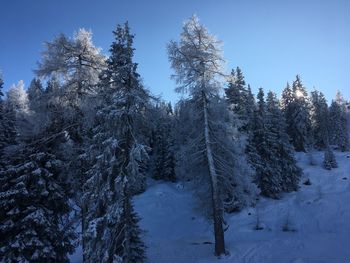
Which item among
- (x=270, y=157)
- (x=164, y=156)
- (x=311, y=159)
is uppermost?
(x=164, y=156)

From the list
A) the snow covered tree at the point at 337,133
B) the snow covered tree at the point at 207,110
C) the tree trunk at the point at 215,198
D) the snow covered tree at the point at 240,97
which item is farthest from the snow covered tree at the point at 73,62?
the snow covered tree at the point at 337,133

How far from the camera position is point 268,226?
2873 cm

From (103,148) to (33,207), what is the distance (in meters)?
4.53

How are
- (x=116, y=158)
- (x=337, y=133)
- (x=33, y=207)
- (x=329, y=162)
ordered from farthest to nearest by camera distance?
1. (x=337, y=133)
2. (x=329, y=162)
3. (x=33, y=207)
4. (x=116, y=158)

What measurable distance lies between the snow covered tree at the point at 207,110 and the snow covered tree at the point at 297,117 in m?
39.2

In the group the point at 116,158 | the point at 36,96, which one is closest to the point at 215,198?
the point at 116,158

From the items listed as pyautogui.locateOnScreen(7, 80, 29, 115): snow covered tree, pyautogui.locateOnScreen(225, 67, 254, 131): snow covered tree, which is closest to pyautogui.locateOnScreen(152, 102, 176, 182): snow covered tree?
pyautogui.locateOnScreen(225, 67, 254, 131): snow covered tree

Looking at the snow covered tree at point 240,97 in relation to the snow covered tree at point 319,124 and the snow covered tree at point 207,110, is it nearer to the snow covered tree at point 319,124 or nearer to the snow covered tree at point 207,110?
the snow covered tree at point 207,110

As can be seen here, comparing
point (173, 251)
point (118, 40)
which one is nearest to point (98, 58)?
point (118, 40)

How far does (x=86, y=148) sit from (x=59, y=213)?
3911 millimetres

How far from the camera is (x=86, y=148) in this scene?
16.2m

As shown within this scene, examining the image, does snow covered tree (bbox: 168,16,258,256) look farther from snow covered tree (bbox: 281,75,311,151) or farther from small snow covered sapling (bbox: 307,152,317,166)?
snow covered tree (bbox: 281,75,311,151)

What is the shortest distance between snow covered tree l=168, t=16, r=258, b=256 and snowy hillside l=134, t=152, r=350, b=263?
3.46m

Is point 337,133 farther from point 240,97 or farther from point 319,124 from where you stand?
point 240,97
